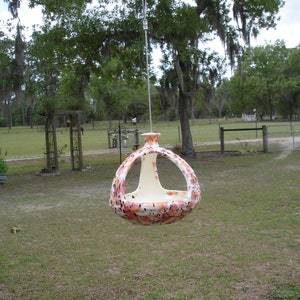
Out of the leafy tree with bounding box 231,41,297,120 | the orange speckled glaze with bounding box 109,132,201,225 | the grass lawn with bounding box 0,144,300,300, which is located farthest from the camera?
the leafy tree with bounding box 231,41,297,120

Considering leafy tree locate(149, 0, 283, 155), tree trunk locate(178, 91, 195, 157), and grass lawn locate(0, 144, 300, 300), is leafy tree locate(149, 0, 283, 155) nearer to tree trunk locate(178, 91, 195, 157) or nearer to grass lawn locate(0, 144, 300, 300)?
tree trunk locate(178, 91, 195, 157)

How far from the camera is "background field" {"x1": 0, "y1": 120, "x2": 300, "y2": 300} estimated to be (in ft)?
12.0

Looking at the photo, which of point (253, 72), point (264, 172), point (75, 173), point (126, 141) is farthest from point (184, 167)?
point (253, 72)

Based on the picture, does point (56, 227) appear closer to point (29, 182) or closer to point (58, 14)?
point (29, 182)

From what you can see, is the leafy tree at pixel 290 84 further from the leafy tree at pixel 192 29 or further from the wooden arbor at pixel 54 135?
the wooden arbor at pixel 54 135

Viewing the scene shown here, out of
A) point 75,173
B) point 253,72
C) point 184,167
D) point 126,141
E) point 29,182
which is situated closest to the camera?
point 184,167

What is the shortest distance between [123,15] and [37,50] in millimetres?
2992

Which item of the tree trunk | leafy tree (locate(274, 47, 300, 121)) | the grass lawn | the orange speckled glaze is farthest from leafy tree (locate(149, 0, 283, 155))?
leafy tree (locate(274, 47, 300, 121))

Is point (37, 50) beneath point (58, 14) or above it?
beneath

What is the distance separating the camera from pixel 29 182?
10.8 m

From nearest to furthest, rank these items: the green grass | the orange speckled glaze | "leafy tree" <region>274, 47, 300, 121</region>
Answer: the orange speckled glaze < the green grass < "leafy tree" <region>274, 47, 300, 121</region>

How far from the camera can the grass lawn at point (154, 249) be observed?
366 centimetres

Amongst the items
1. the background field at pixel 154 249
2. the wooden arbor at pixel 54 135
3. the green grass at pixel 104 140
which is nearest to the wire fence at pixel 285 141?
the green grass at pixel 104 140

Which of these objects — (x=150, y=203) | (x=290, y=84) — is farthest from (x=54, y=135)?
(x=290, y=84)
